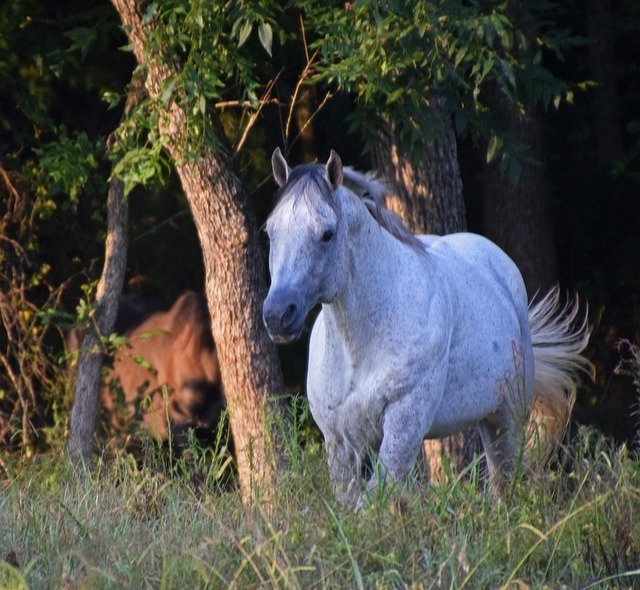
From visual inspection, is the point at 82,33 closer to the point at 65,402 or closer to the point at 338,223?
the point at 65,402

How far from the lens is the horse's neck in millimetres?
4930

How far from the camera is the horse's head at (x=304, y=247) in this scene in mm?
4402

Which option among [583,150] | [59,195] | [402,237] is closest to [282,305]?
[402,237]

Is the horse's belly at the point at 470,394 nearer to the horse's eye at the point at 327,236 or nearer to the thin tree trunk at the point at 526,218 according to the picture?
the horse's eye at the point at 327,236

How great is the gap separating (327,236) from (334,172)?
0.89 feet

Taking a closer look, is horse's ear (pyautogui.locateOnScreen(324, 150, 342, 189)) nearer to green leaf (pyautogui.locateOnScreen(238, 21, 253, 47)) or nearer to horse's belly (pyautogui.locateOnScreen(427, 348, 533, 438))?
horse's belly (pyautogui.locateOnScreen(427, 348, 533, 438))

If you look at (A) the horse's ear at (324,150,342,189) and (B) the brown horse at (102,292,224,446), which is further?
(B) the brown horse at (102,292,224,446)

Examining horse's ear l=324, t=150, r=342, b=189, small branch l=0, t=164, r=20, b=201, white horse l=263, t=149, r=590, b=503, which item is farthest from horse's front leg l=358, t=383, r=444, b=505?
small branch l=0, t=164, r=20, b=201

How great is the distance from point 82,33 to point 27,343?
2.56m

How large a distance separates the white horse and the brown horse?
3726mm

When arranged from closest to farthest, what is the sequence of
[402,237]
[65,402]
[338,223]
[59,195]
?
[338,223] → [402,237] → [65,402] → [59,195]

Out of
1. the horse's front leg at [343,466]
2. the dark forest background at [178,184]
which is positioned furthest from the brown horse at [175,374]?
the horse's front leg at [343,466]

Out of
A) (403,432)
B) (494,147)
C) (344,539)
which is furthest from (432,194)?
(344,539)

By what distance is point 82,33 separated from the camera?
739 centimetres
